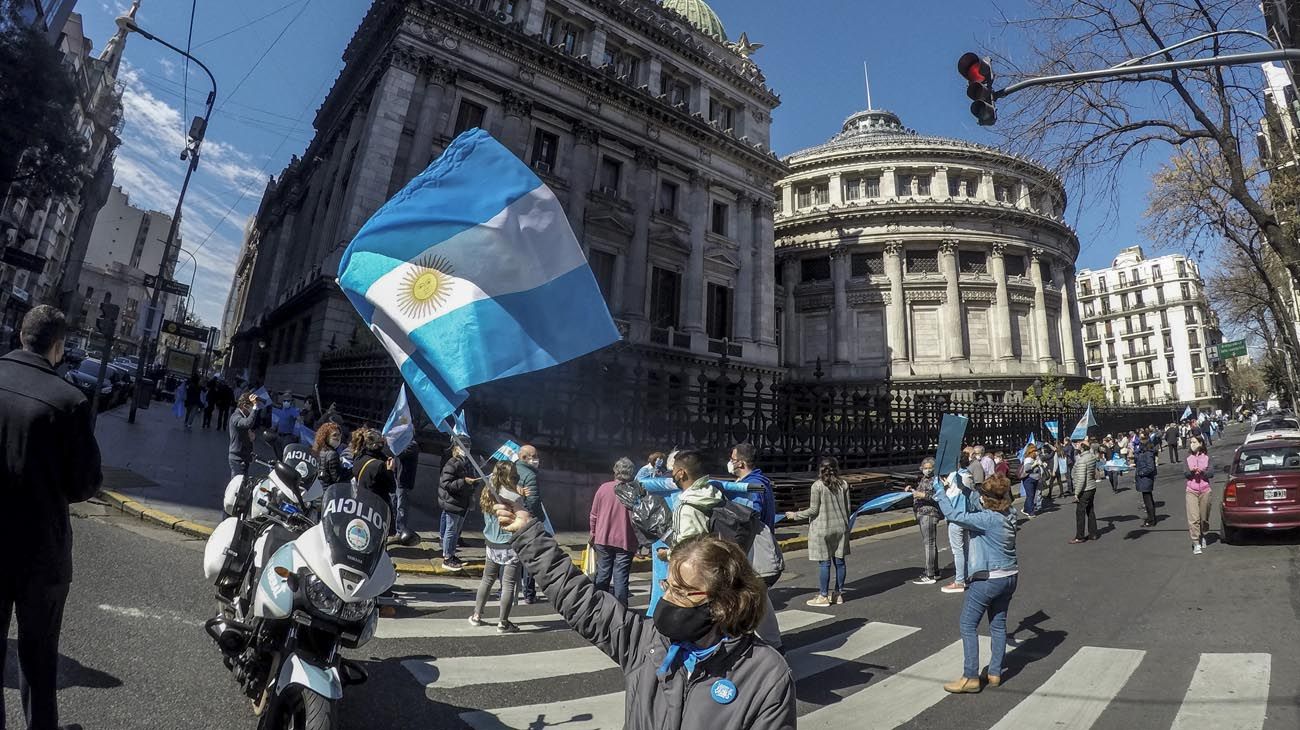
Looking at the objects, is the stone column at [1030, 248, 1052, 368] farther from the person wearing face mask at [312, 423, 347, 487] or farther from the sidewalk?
the person wearing face mask at [312, 423, 347, 487]

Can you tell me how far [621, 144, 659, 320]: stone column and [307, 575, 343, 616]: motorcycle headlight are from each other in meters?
24.3

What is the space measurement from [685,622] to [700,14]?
4180 centimetres

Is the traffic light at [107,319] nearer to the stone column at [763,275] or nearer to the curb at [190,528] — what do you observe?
the curb at [190,528]

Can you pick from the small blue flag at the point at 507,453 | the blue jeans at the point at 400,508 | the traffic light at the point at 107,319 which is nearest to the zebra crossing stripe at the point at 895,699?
the small blue flag at the point at 507,453

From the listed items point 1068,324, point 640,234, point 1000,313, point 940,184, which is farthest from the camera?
point 1068,324

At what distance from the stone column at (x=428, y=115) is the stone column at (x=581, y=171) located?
6199 millimetres

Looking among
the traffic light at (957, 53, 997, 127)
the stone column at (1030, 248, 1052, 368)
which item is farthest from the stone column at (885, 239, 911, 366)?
Answer: the traffic light at (957, 53, 997, 127)

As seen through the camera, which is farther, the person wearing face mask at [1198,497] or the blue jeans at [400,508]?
the person wearing face mask at [1198,497]

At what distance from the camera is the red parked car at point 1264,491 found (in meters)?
8.95

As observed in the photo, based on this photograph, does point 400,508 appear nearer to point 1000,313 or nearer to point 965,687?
point 965,687

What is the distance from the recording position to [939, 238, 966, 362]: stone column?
40.0 metres

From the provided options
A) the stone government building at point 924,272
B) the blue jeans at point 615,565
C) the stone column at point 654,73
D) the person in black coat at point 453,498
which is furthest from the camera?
the stone government building at point 924,272

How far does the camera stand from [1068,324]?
43.2 m

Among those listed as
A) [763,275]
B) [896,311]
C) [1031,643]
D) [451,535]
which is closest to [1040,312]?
[896,311]
